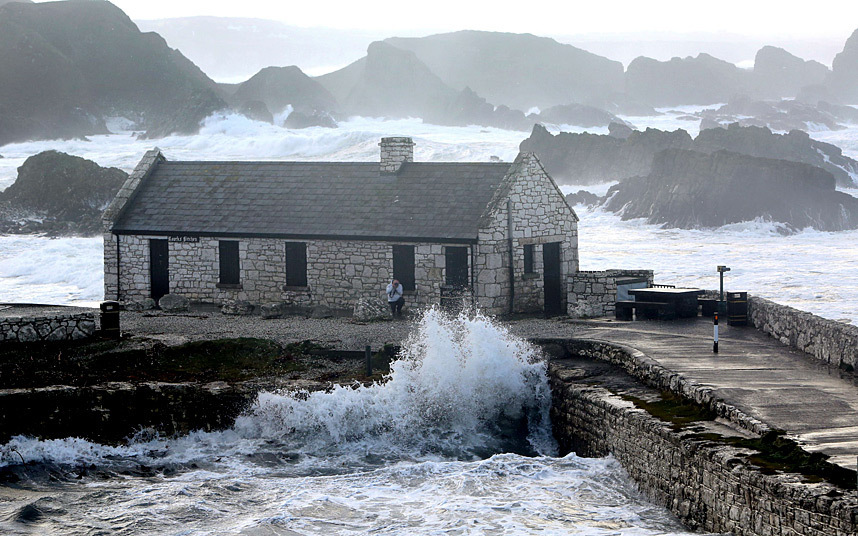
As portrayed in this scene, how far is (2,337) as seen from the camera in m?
20.6

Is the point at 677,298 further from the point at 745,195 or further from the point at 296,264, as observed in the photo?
the point at 745,195

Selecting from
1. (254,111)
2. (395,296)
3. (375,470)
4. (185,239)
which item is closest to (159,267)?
(185,239)

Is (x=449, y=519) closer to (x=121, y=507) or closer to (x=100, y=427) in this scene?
(x=121, y=507)

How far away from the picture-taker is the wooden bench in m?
21.5

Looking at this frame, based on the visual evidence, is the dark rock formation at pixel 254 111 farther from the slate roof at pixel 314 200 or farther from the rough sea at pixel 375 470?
the rough sea at pixel 375 470

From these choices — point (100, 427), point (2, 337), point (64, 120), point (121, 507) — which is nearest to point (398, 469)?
point (121, 507)

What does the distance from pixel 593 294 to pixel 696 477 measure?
36.3 feet

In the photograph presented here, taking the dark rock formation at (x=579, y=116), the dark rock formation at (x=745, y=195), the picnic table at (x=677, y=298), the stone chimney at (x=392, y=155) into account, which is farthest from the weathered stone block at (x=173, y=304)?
the dark rock formation at (x=579, y=116)

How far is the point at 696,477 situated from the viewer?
12258mm

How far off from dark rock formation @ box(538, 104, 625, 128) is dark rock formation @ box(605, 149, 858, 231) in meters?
78.4

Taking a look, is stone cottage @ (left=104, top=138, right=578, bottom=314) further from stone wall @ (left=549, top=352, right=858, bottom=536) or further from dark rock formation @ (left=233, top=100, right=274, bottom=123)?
dark rock formation @ (left=233, top=100, right=274, bottom=123)

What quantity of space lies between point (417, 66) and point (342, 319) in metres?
169

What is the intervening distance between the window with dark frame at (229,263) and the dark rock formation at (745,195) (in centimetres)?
4692

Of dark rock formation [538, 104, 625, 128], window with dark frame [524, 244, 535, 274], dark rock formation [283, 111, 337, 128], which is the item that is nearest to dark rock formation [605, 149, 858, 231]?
window with dark frame [524, 244, 535, 274]
